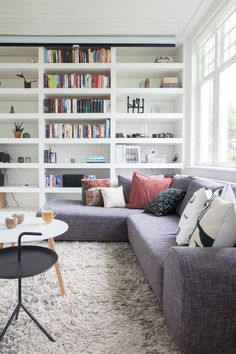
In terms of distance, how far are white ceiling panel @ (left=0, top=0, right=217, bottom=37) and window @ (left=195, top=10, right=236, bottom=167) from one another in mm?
394

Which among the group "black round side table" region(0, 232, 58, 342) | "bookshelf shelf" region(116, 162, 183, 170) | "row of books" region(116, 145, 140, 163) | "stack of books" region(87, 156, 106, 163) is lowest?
"black round side table" region(0, 232, 58, 342)

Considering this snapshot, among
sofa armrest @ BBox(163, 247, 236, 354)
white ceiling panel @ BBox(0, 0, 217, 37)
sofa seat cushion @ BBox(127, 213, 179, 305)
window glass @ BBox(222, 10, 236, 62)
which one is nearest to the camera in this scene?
sofa armrest @ BBox(163, 247, 236, 354)

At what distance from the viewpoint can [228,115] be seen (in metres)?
3.05

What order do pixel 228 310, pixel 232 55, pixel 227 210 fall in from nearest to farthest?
pixel 228 310, pixel 227 210, pixel 232 55

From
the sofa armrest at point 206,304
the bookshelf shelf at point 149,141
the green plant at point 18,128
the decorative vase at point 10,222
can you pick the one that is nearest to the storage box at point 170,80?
the bookshelf shelf at point 149,141

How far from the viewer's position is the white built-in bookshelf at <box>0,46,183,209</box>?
3.91 meters

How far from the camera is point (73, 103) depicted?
3945 mm

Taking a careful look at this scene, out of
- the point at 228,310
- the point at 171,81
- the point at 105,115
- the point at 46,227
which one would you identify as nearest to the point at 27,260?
the point at 46,227

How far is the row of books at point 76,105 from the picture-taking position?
12.9ft

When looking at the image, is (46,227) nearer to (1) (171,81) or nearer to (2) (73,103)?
(2) (73,103)

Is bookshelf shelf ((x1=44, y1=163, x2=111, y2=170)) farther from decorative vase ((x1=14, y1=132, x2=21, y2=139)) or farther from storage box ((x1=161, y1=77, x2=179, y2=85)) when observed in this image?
storage box ((x1=161, y1=77, x2=179, y2=85))

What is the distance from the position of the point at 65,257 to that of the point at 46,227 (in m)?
0.73

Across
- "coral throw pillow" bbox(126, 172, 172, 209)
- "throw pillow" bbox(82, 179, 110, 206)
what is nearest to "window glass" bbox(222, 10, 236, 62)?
"coral throw pillow" bbox(126, 172, 172, 209)

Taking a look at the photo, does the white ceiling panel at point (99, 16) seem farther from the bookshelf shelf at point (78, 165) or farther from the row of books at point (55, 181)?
the row of books at point (55, 181)
